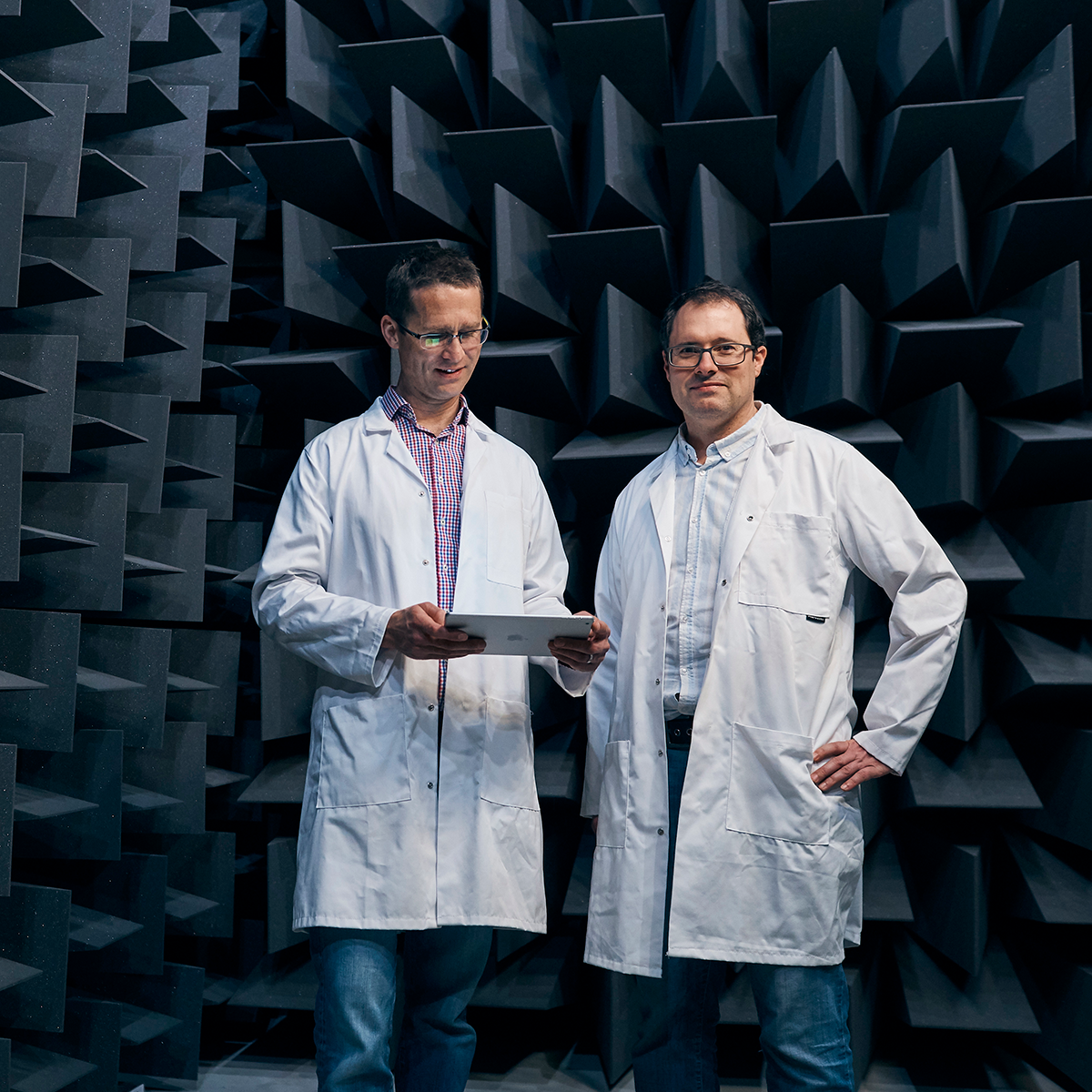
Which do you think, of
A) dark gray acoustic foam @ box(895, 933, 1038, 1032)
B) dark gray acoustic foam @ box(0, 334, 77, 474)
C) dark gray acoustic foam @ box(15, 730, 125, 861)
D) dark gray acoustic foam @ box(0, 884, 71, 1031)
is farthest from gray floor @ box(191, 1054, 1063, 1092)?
dark gray acoustic foam @ box(0, 334, 77, 474)

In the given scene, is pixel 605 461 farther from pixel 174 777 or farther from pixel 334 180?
pixel 174 777

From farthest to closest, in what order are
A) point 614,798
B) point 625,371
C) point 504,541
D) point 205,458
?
point 205,458
point 625,371
point 504,541
point 614,798

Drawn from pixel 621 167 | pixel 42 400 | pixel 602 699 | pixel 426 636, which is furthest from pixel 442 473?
pixel 621 167

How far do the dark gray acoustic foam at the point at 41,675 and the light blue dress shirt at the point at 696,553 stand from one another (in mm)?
1194

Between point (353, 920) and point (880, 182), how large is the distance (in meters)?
2.00

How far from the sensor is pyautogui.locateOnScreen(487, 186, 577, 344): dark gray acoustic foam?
2543mm

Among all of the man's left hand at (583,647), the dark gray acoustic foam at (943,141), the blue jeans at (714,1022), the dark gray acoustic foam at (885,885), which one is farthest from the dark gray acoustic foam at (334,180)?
the dark gray acoustic foam at (885,885)

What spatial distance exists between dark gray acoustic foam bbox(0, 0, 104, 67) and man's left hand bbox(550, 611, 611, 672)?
1624 mm

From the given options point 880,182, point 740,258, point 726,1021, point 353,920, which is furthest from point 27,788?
point 880,182

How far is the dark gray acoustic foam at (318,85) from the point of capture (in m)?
2.72

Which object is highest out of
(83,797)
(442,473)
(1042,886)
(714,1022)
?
(442,473)

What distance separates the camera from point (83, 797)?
2.18m

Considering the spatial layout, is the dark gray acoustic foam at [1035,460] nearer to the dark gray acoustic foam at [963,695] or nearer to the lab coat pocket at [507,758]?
the dark gray acoustic foam at [963,695]

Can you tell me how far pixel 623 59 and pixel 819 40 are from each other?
0.47 meters
